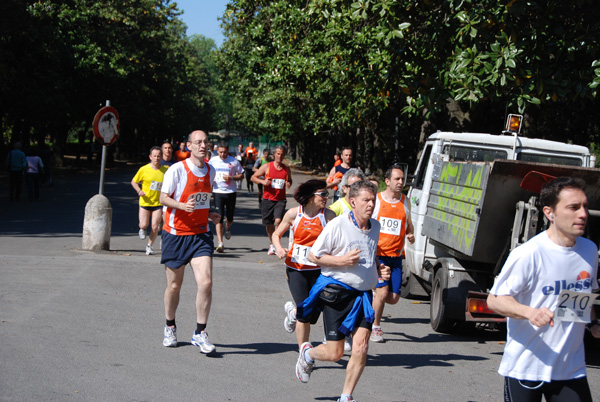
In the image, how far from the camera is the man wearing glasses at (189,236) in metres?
7.27

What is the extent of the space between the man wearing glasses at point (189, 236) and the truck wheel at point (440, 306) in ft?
9.00

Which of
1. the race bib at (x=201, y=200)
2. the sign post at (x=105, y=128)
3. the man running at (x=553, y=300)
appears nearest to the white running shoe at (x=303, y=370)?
the race bib at (x=201, y=200)

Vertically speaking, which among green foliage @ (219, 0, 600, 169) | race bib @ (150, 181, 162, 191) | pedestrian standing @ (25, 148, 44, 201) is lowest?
pedestrian standing @ (25, 148, 44, 201)

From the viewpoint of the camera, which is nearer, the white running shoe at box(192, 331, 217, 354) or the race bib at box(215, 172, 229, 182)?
the white running shoe at box(192, 331, 217, 354)

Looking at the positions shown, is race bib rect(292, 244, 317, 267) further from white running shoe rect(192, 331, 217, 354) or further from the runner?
white running shoe rect(192, 331, 217, 354)

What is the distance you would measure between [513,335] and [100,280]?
25.8ft

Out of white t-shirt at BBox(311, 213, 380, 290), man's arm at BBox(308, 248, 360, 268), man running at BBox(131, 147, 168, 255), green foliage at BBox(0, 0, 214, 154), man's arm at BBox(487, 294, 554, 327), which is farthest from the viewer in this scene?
green foliage at BBox(0, 0, 214, 154)

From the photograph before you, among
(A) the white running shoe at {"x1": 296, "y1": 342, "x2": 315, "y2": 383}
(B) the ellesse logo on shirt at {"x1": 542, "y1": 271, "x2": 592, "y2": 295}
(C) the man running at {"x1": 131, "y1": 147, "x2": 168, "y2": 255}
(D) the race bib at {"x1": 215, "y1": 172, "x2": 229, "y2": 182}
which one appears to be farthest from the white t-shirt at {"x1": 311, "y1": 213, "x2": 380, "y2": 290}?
(D) the race bib at {"x1": 215, "y1": 172, "x2": 229, "y2": 182}

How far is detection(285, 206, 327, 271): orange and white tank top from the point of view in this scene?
7104 millimetres

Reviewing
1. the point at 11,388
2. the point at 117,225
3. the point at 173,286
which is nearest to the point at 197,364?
the point at 173,286

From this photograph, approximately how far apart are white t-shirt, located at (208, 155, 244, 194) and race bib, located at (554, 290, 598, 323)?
35.0 ft

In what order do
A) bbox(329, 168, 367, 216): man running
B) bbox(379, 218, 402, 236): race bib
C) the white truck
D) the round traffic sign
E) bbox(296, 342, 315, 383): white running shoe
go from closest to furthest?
bbox(296, 342, 315, 383): white running shoe < the white truck < bbox(329, 168, 367, 216): man running < bbox(379, 218, 402, 236): race bib < the round traffic sign

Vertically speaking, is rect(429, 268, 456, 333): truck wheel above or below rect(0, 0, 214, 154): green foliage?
below

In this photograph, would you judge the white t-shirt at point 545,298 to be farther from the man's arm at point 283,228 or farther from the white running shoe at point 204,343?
the white running shoe at point 204,343
